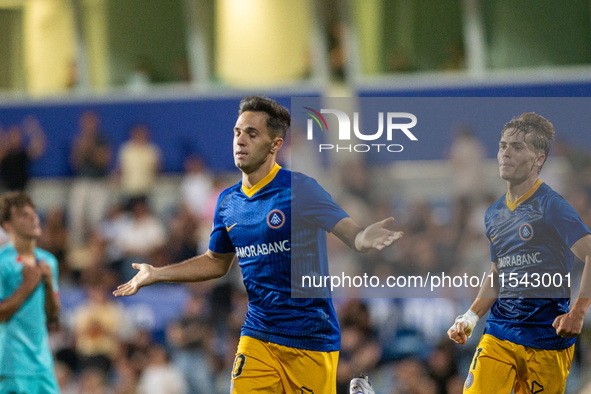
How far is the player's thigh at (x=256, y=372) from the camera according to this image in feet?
15.3

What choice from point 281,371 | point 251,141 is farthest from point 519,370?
point 251,141

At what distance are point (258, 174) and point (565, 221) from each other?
6.76 ft

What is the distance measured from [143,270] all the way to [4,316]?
162cm

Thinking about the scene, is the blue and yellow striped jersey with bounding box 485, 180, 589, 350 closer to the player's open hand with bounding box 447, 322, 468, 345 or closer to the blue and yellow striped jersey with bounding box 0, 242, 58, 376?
the player's open hand with bounding box 447, 322, 468, 345

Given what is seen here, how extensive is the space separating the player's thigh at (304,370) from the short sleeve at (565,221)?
5.73 feet

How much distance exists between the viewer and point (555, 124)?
492cm

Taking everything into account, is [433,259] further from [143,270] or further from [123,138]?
[123,138]

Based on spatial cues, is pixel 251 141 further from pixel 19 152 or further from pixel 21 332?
pixel 19 152

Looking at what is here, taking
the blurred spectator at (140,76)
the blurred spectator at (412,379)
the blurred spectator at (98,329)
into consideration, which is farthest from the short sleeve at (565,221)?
the blurred spectator at (140,76)

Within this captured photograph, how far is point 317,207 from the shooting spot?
475cm

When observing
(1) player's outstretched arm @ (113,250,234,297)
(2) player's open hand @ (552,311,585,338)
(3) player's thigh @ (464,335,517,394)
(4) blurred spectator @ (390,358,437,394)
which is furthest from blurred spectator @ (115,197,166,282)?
(2) player's open hand @ (552,311,585,338)

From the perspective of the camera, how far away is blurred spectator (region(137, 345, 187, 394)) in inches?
376

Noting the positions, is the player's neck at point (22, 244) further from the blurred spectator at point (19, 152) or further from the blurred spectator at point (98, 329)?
the blurred spectator at point (19, 152)

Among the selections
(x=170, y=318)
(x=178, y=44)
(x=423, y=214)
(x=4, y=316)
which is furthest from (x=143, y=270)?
(x=178, y=44)
